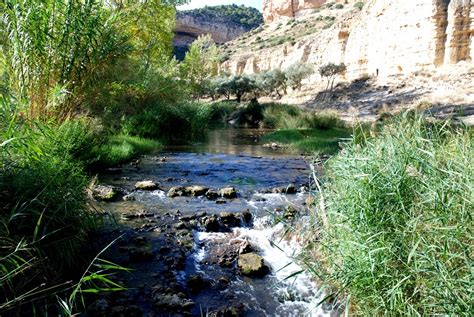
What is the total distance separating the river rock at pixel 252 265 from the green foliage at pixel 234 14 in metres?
112

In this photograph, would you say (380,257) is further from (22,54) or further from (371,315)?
(22,54)

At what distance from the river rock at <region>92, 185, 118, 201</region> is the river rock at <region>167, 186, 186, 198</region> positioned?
101cm

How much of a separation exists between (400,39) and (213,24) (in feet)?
285

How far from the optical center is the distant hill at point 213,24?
103000 millimetres

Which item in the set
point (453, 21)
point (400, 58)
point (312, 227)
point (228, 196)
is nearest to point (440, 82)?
point (453, 21)

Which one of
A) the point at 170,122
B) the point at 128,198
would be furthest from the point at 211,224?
the point at 170,122

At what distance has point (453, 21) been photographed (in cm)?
2556

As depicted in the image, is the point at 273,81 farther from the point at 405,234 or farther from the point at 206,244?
the point at 405,234

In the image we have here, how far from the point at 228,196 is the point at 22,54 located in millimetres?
4294

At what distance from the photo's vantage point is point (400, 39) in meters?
30.5

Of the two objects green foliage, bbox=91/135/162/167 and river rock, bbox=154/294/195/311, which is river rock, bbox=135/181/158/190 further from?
river rock, bbox=154/294/195/311

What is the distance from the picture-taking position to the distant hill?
4055 inches

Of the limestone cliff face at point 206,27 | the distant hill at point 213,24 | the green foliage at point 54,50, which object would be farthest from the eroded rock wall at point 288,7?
the green foliage at point 54,50

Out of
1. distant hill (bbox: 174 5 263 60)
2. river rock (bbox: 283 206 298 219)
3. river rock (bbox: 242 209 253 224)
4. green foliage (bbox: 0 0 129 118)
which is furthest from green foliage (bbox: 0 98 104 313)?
distant hill (bbox: 174 5 263 60)
